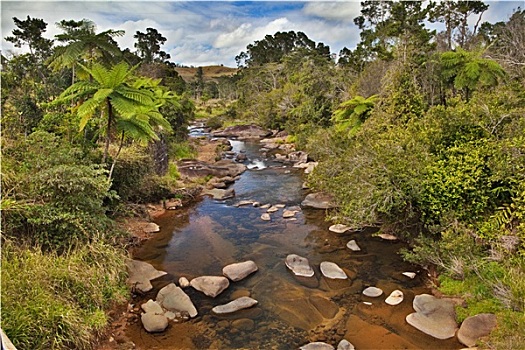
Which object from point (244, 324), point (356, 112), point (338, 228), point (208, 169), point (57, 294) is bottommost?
point (244, 324)

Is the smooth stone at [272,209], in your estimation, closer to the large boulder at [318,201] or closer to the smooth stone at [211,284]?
the large boulder at [318,201]

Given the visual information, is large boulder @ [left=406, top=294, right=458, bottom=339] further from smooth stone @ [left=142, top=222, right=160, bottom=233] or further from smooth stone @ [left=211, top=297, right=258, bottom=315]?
smooth stone @ [left=142, top=222, right=160, bottom=233]

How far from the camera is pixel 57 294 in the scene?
22.1ft

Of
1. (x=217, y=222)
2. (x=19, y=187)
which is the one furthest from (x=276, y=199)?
(x=19, y=187)

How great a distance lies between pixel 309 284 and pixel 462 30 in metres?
26.1

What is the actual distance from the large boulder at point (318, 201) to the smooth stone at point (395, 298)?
20.4 ft

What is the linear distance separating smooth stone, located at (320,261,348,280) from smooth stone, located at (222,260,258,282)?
75.3 inches

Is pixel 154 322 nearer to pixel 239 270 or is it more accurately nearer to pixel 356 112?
pixel 239 270

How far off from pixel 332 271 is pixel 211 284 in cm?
330

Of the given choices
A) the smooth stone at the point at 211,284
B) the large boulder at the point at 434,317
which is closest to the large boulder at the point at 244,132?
the smooth stone at the point at 211,284

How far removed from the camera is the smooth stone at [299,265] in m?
10.1

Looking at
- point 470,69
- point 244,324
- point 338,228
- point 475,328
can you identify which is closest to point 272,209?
point 338,228

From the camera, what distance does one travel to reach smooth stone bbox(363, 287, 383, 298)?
889cm

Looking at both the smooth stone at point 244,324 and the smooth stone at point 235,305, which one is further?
the smooth stone at point 235,305
